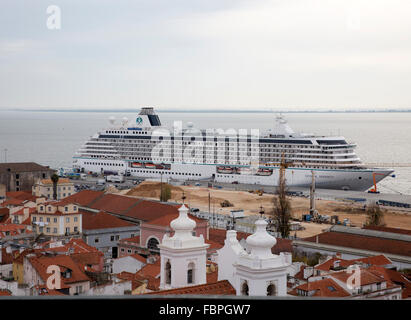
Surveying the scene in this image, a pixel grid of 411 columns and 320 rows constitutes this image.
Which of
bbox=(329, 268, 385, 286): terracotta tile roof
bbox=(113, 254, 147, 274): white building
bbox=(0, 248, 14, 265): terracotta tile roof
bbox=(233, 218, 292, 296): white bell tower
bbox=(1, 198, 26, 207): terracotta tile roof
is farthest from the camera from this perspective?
bbox=(1, 198, 26, 207): terracotta tile roof

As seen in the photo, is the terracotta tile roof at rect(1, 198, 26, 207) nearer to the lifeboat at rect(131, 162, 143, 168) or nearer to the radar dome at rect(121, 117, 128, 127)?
the lifeboat at rect(131, 162, 143, 168)

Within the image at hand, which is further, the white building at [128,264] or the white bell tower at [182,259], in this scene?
the white building at [128,264]

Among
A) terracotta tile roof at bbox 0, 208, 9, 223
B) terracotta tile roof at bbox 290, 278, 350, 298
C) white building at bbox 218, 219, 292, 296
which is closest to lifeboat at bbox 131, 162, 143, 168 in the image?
terracotta tile roof at bbox 0, 208, 9, 223

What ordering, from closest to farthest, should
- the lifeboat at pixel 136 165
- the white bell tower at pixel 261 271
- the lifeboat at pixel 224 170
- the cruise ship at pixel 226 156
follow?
the white bell tower at pixel 261 271, the cruise ship at pixel 226 156, the lifeboat at pixel 224 170, the lifeboat at pixel 136 165

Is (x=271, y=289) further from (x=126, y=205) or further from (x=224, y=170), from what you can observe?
(x=224, y=170)

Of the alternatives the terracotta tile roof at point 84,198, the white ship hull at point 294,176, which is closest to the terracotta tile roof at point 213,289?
the terracotta tile roof at point 84,198

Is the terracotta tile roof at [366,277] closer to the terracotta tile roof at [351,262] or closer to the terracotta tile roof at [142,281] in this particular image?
the terracotta tile roof at [351,262]

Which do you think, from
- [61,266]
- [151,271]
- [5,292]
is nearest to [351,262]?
[151,271]
